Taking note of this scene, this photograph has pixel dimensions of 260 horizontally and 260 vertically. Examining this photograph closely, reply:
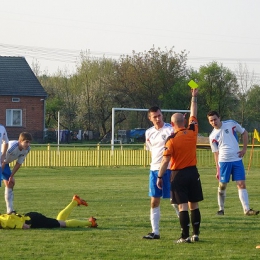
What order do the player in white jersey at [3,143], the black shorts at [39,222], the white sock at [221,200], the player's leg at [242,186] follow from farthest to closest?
the white sock at [221,200]
the player's leg at [242,186]
the player in white jersey at [3,143]
the black shorts at [39,222]

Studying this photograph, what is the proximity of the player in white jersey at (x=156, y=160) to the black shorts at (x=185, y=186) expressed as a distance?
1.75ft

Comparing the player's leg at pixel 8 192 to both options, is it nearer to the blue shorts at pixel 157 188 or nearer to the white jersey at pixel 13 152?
the white jersey at pixel 13 152

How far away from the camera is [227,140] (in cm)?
1386

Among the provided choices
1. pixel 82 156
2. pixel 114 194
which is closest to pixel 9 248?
pixel 114 194

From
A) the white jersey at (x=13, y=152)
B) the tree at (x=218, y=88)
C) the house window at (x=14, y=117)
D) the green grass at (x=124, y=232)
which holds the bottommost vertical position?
the green grass at (x=124, y=232)

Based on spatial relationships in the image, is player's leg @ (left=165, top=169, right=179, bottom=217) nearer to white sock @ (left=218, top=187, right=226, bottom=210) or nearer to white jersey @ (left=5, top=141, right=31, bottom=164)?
white sock @ (left=218, top=187, right=226, bottom=210)

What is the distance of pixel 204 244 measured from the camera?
10.0m

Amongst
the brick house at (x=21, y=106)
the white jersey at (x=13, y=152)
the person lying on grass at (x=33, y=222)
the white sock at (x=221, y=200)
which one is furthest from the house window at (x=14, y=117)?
the person lying on grass at (x=33, y=222)

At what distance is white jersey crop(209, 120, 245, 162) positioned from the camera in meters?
13.9

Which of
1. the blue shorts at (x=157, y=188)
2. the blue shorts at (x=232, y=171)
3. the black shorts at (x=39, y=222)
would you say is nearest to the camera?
the blue shorts at (x=157, y=188)

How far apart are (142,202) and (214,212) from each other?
3.01 metres

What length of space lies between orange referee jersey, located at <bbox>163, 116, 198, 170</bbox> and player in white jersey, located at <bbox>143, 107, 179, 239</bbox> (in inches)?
28.6

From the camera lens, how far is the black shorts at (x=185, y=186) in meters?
10.2

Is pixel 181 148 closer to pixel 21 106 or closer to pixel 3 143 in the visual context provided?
pixel 3 143
